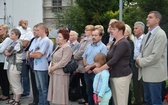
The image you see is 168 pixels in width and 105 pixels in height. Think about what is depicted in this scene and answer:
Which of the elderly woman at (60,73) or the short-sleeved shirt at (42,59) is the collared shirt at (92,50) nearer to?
the elderly woman at (60,73)

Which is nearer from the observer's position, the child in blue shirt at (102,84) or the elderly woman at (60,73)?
the child in blue shirt at (102,84)

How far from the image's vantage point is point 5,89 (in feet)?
22.7

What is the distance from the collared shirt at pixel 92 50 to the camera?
521 centimetres

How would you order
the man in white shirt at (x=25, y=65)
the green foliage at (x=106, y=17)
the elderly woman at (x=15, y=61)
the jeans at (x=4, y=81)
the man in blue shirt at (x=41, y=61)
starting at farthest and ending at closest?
the green foliage at (x=106, y=17) → the jeans at (x=4, y=81) → the man in white shirt at (x=25, y=65) → the elderly woman at (x=15, y=61) → the man in blue shirt at (x=41, y=61)

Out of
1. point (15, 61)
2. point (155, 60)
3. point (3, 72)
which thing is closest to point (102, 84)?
point (155, 60)

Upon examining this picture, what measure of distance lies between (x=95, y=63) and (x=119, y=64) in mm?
456

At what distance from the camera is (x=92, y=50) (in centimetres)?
530

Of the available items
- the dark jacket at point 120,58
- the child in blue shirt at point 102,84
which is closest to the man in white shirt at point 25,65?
the child in blue shirt at point 102,84


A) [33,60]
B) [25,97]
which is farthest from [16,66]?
[25,97]

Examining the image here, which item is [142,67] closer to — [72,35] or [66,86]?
[66,86]

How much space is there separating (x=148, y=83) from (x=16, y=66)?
3.06 metres

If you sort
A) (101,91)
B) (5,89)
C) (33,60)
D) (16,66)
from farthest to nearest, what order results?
(5,89)
(16,66)
(33,60)
(101,91)

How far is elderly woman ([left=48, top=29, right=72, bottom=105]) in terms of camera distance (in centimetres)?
528

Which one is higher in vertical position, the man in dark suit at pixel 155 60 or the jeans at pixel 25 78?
the man in dark suit at pixel 155 60
